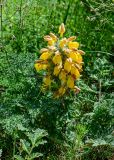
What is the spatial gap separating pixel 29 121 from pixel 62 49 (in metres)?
0.51

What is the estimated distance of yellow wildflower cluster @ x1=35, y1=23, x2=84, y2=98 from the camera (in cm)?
318

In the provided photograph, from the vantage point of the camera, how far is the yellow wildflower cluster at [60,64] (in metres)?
3.18

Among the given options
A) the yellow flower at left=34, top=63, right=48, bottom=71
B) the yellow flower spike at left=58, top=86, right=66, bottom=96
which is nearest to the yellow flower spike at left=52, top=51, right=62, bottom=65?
the yellow flower at left=34, top=63, right=48, bottom=71

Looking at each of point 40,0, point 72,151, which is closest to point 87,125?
point 72,151

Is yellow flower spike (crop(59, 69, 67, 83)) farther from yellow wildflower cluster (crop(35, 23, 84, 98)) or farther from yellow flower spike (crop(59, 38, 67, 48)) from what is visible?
yellow flower spike (crop(59, 38, 67, 48))

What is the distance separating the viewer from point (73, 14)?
16.2 feet

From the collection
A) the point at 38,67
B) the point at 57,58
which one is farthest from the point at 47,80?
the point at 57,58

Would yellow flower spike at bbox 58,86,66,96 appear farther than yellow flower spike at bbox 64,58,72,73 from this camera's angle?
Yes

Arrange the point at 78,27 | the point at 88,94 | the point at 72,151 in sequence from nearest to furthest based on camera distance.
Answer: the point at 72,151 < the point at 88,94 < the point at 78,27

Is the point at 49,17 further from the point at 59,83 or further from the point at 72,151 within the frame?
the point at 72,151

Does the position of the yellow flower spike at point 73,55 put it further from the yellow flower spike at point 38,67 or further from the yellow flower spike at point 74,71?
the yellow flower spike at point 38,67

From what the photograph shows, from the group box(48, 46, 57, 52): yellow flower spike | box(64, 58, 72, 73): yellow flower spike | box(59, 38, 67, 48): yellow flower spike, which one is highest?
box(59, 38, 67, 48): yellow flower spike

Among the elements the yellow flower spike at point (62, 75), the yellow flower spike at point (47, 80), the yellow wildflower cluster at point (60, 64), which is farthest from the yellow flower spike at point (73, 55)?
the yellow flower spike at point (47, 80)

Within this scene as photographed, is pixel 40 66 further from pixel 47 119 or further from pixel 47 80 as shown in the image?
pixel 47 119
